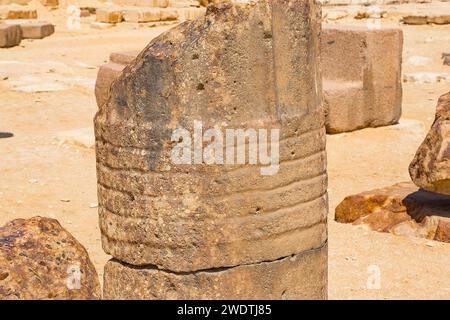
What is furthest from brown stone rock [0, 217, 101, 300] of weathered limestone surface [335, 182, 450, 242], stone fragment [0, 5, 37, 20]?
stone fragment [0, 5, 37, 20]

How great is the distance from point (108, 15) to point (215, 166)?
18138 millimetres

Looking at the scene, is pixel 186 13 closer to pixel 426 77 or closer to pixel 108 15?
pixel 108 15

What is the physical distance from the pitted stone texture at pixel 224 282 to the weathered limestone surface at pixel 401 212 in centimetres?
278

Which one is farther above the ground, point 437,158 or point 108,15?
point 437,158

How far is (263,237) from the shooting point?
4137 mm

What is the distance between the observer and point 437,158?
6.56 m

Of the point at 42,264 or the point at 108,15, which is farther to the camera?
the point at 108,15

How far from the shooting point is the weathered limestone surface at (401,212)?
Result: 696 centimetres

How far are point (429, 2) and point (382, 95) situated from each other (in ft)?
52.4

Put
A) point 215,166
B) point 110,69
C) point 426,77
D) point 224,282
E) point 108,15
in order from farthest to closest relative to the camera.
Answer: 1. point 108,15
2. point 426,77
3. point 110,69
4. point 224,282
5. point 215,166

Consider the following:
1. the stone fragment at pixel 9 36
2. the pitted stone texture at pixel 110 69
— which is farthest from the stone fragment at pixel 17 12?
the pitted stone texture at pixel 110 69

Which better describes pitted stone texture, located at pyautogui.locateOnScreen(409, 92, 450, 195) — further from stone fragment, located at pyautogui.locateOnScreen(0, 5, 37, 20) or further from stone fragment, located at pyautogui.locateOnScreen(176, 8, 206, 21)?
stone fragment, located at pyautogui.locateOnScreen(176, 8, 206, 21)

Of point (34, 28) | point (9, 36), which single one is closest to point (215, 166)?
point (9, 36)

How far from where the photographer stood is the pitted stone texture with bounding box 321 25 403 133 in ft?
33.7
